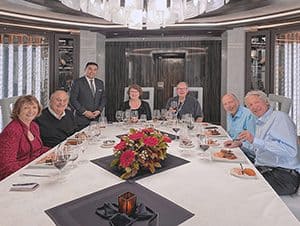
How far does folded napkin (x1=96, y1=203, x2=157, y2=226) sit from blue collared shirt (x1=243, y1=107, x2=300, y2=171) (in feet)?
4.05

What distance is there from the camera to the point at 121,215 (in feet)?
3.25

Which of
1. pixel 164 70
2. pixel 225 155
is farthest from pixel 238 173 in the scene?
pixel 164 70

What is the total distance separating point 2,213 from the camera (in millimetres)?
1098

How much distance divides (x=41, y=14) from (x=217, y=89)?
358 cm

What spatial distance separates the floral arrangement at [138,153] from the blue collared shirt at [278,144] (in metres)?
0.82

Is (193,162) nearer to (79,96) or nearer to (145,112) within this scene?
(145,112)

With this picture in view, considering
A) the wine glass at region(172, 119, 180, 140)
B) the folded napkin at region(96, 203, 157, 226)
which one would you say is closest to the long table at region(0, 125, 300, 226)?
the folded napkin at region(96, 203, 157, 226)

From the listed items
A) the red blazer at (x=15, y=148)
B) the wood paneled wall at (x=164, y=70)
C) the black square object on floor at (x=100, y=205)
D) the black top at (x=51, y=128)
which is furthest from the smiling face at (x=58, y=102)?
the wood paneled wall at (x=164, y=70)

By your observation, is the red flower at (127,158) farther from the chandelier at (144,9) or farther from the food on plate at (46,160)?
the chandelier at (144,9)

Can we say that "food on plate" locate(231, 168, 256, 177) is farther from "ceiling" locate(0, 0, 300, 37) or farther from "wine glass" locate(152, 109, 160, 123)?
"ceiling" locate(0, 0, 300, 37)

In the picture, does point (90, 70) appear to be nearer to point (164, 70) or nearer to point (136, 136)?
point (164, 70)

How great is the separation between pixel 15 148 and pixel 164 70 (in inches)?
170

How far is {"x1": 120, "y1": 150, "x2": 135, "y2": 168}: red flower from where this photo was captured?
149cm

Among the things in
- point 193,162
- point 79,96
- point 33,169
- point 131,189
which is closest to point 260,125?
point 193,162
